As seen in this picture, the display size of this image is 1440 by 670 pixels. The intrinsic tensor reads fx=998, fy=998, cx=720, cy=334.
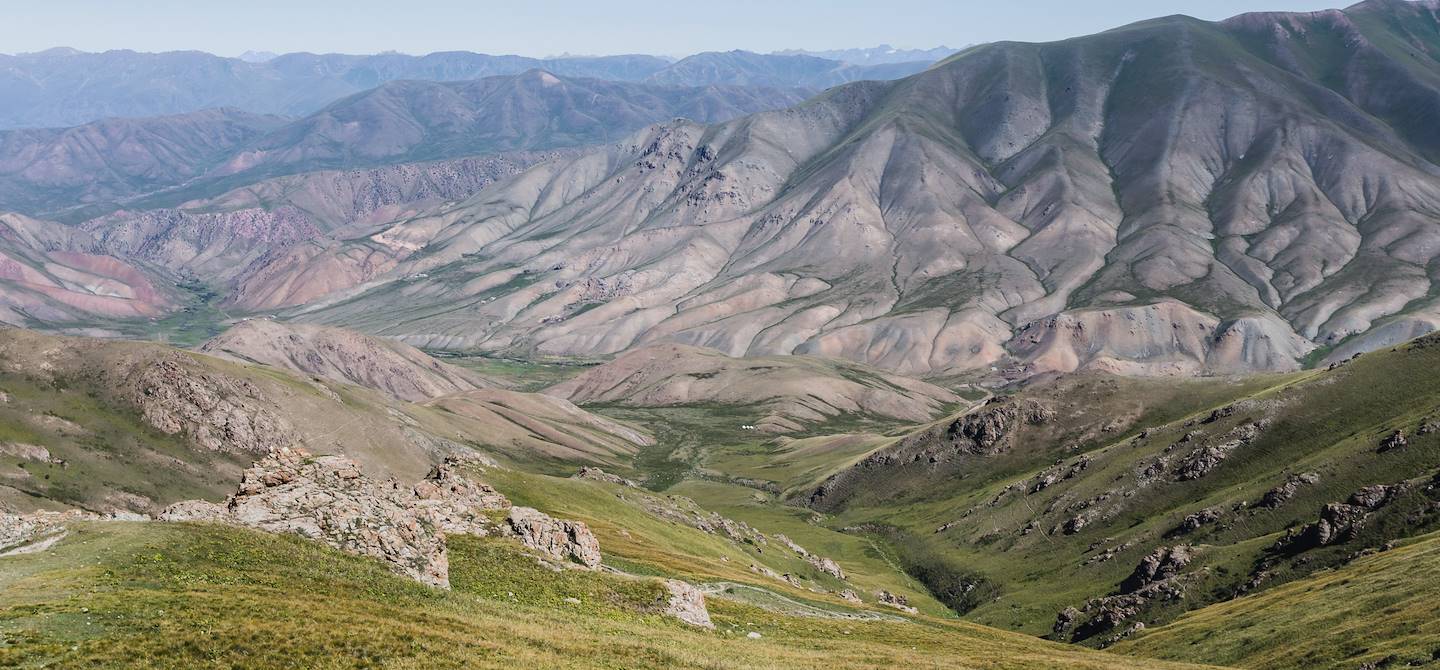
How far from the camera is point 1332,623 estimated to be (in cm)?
7350

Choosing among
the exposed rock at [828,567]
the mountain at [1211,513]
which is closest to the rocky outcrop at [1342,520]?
the mountain at [1211,513]

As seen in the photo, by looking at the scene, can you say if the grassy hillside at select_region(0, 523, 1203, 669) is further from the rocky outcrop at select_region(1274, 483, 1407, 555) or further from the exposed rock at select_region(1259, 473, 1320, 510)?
the exposed rock at select_region(1259, 473, 1320, 510)

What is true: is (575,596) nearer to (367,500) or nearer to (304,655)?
(367,500)

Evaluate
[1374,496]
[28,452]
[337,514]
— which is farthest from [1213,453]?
[28,452]

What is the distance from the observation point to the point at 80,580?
42781 millimetres

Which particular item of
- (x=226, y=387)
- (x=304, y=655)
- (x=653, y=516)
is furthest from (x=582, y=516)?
(x=226, y=387)

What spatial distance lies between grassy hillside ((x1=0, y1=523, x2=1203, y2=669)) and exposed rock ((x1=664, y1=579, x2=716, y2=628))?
130cm

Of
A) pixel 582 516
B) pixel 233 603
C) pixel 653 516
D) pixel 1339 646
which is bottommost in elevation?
pixel 653 516

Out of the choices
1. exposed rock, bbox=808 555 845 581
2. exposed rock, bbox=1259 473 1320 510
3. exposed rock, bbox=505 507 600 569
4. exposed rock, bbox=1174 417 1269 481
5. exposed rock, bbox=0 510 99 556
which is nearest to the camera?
exposed rock, bbox=0 510 99 556

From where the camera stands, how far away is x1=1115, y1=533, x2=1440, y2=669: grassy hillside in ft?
205

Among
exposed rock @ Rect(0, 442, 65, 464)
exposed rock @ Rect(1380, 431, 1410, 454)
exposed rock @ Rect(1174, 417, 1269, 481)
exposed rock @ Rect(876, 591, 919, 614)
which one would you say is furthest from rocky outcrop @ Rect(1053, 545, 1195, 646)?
exposed rock @ Rect(0, 442, 65, 464)

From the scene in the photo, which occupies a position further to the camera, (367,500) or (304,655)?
(367,500)

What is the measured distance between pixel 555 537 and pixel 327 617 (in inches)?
1289

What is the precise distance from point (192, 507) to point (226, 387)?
501 ft
